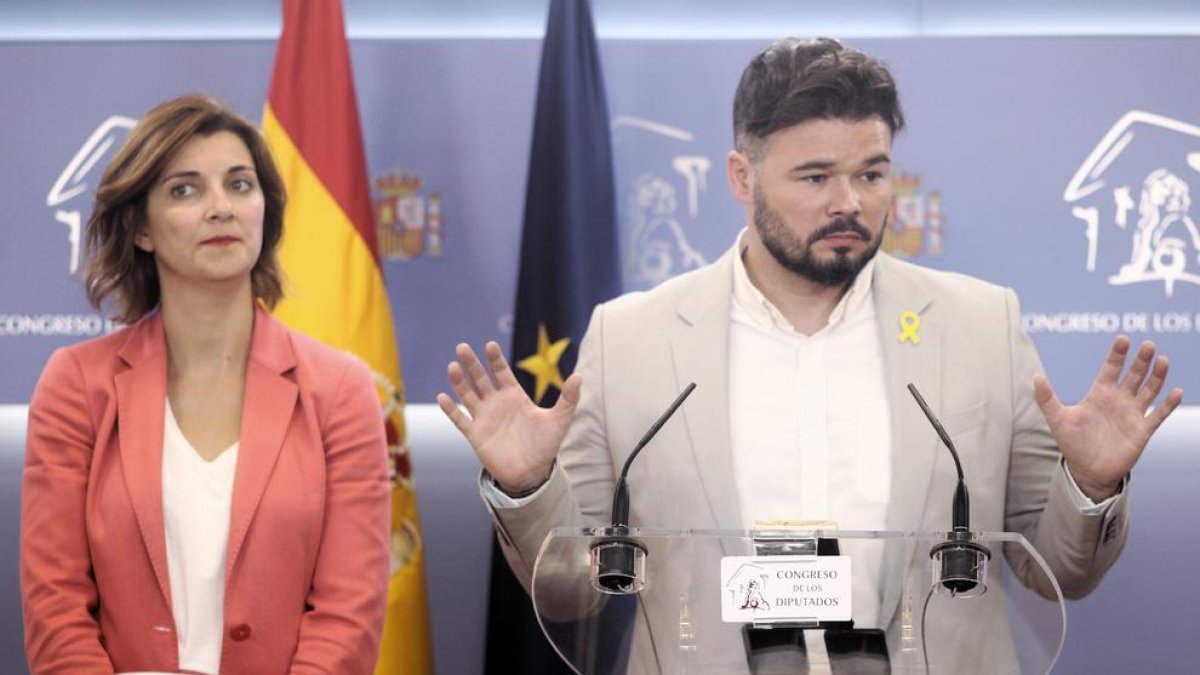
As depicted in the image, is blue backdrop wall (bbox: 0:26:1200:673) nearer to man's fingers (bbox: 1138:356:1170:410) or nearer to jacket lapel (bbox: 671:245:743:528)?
jacket lapel (bbox: 671:245:743:528)

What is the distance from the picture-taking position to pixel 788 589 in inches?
78.7

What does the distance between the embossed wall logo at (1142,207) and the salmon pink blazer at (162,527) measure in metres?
2.58

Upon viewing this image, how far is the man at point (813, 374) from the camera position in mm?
2777

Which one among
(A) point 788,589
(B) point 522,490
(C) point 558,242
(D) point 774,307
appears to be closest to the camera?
(A) point 788,589

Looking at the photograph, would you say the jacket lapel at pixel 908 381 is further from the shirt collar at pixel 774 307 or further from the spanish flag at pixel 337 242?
the spanish flag at pixel 337 242

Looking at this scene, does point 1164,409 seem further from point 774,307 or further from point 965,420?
point 774,307

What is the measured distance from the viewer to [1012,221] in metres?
4.61

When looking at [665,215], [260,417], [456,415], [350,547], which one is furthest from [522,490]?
[665,215]

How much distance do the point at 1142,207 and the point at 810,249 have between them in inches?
83.8

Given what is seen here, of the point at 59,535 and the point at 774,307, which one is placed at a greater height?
the point at 774,307

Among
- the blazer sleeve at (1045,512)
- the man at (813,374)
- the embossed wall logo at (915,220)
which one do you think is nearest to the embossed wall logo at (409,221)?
the embossed wall logo at (915,220)

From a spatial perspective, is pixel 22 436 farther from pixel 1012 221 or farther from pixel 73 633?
pixel 1012 221

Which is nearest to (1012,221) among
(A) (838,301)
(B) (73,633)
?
(A) (838,301)

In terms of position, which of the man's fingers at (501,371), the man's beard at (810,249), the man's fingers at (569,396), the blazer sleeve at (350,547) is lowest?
the blazer sleeve at (350,547)
